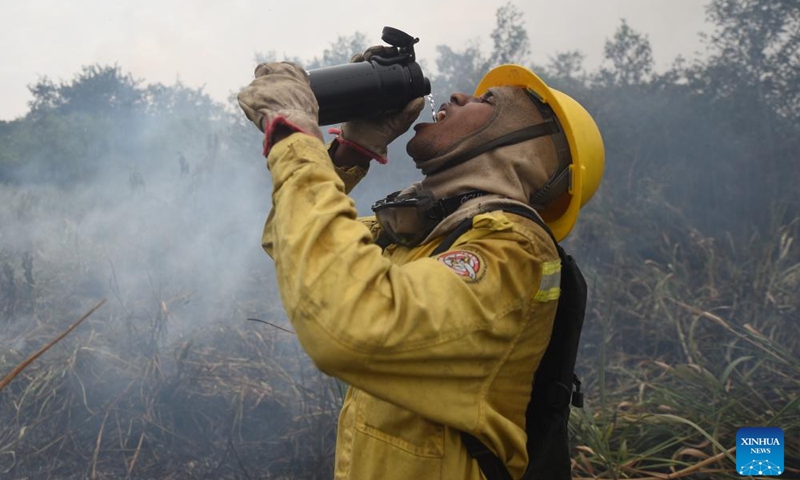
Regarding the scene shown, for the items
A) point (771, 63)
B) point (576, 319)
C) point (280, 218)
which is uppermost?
point (771, 63)

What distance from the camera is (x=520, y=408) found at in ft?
5.09

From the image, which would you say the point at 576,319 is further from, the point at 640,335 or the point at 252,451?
the point at 640,335

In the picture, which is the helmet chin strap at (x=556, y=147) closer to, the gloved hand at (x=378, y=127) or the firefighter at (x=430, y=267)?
the firefighter at (x=430, y=267)

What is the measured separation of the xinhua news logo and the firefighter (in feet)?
6.16

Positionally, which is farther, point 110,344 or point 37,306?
point 37,306

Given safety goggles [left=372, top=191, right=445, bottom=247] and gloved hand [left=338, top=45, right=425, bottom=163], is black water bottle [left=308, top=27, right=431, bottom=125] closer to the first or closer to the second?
gloved hand [left=338, top=45, right=425, bottom=163]

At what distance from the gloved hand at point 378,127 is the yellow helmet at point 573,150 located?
1.31 ft

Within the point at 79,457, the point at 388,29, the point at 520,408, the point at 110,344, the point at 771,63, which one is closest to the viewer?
the point at 520,408

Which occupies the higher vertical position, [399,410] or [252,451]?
[399,410]

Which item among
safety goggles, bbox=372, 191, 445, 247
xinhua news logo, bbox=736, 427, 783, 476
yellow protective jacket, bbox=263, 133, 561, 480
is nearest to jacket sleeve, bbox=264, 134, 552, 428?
yellow protective jacket, bbox=263, 133, 561, 480

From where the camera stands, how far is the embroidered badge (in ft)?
4.35

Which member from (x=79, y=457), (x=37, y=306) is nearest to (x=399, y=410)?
(x=79, y=457)

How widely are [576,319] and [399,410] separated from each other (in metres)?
0.56

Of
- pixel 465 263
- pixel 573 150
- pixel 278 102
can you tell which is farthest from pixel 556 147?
pixel 278 102
